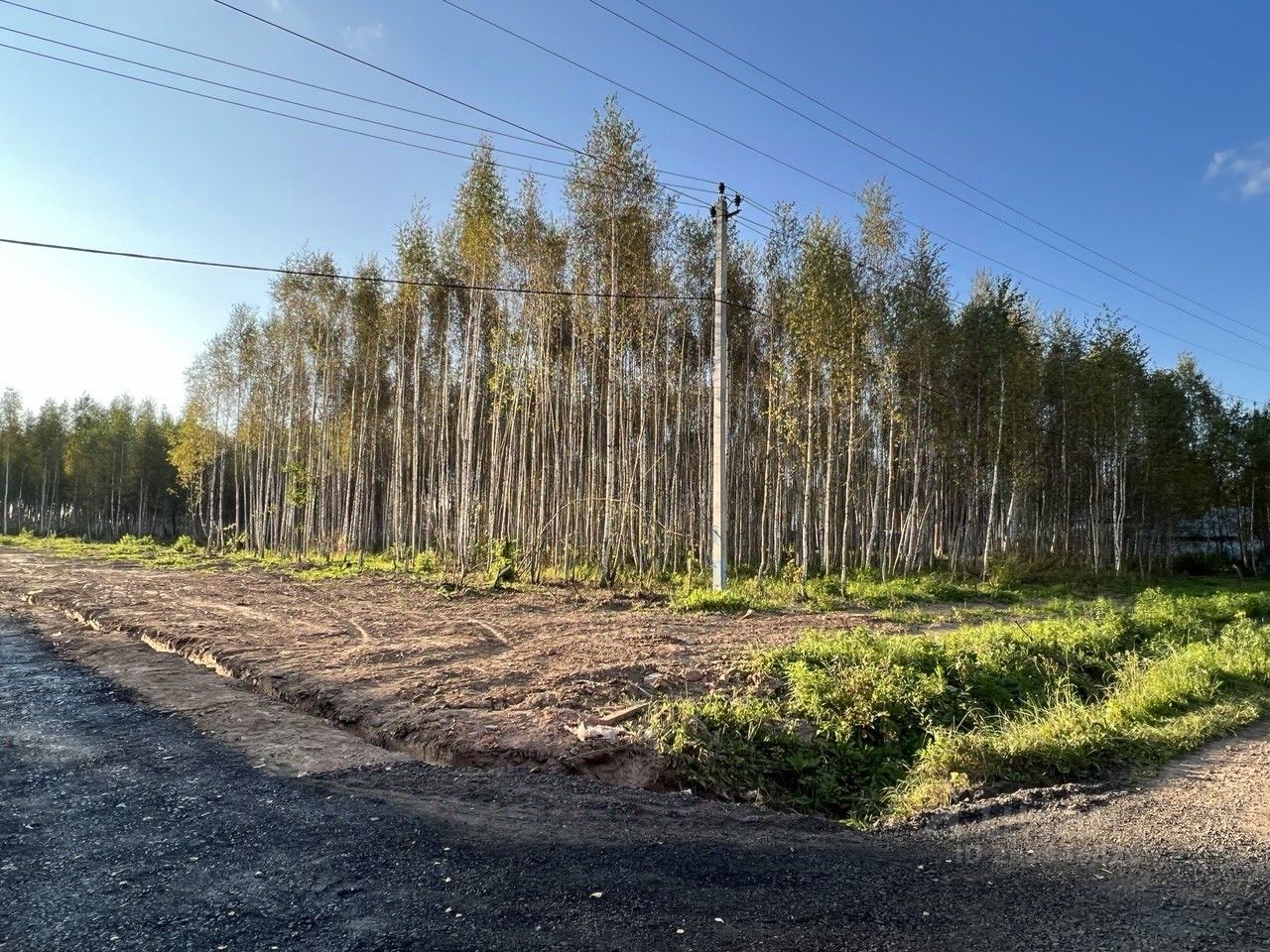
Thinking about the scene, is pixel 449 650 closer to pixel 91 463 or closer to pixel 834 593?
pixel 834 593

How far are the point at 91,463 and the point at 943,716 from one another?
44078 millimetres

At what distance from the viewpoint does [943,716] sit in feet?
20.1

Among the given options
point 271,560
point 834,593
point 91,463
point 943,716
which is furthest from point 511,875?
point 91,463

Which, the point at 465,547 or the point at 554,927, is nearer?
the point at 554,927

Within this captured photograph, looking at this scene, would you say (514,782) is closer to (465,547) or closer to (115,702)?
(115,702)

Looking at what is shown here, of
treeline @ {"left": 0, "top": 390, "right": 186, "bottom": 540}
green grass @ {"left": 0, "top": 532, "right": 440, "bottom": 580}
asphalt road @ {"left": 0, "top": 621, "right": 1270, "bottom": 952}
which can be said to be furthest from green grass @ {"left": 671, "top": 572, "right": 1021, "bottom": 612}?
treeline @ {"left": 0, "top": 390, "right": 186, "bottom": 540}

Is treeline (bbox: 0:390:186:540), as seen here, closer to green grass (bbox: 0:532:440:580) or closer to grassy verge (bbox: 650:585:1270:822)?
green grass (bbox: 0:532:440:580)

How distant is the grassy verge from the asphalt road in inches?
29.8

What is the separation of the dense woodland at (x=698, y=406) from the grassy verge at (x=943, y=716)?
6.76 meters

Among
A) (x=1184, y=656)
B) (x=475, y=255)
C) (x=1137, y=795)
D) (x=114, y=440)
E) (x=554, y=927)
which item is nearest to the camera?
(x=554, y=927)

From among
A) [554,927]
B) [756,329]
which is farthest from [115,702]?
[756,329]

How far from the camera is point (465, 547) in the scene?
54.6ft

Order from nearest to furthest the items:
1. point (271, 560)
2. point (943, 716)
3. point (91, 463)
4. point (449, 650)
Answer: point (943, 716), point (449, 650), point (271, 560), point (91, 463)

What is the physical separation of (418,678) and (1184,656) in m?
7.90
